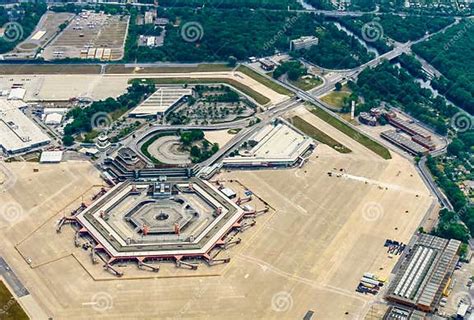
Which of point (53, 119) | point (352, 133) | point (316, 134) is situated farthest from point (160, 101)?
point (352, 133)

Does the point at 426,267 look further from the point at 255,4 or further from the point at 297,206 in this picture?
the point at 255,4

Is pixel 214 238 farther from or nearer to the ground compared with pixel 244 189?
nearer to the ground

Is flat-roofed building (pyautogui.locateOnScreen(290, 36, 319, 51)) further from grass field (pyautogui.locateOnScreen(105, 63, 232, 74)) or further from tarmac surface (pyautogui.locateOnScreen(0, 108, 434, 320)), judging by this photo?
tarmac surface (pyautogui.locateOnScreen(0, 108, 434, 320))

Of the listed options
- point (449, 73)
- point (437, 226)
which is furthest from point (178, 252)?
point (449, 73)

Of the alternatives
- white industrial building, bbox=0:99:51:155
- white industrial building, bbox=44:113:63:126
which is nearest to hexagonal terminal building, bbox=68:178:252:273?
white industrial building, bbox=0:99:51:155

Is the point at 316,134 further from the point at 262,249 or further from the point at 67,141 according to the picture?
the point at 67,141

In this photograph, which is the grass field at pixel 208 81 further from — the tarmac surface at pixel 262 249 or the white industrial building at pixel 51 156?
the white industrial building at pixel 51 156

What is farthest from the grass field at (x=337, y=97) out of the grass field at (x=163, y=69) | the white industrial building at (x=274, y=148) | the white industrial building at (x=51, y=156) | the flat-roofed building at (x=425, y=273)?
the white industrial building at (x=51, y=156)
